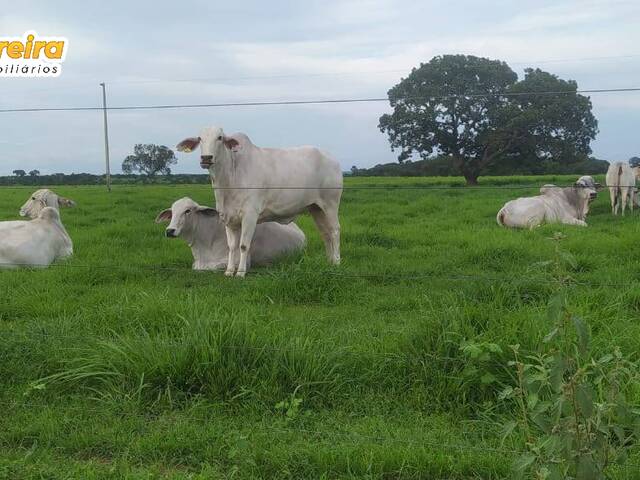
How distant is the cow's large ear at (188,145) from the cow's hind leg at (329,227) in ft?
5.50

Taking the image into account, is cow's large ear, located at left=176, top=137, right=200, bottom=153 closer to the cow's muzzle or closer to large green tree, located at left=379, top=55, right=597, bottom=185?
the cow's muzzle

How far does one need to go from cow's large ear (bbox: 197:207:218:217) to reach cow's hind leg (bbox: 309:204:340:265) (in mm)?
1149

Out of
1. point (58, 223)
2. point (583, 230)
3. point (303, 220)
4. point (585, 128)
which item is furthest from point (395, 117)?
point (58, 223)

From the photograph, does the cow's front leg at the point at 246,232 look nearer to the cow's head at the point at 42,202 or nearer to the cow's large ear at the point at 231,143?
the cow's large ear at the point at 231,143

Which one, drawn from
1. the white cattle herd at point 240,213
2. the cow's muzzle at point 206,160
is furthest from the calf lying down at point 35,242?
the cow's muzzle at point 206,160

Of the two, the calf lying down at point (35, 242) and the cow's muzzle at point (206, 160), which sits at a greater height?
the cow's muzzle at point (206, 160)

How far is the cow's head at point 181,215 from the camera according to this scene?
298 inches

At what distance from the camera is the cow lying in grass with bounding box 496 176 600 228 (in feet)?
36.9

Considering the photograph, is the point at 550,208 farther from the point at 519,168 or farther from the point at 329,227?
the point at 519,168

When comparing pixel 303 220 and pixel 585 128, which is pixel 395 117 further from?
pixel 303 220

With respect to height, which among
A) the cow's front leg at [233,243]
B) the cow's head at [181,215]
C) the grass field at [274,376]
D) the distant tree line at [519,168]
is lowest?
the grass field at [274,376]

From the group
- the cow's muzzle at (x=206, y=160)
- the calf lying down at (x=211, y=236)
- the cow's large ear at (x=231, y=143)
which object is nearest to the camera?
the cow's muzzle at (x=206, y=160)

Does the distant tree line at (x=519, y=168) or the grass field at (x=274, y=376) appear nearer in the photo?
the grass field at (x=274, y=376)

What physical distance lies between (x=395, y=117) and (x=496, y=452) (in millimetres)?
22150
